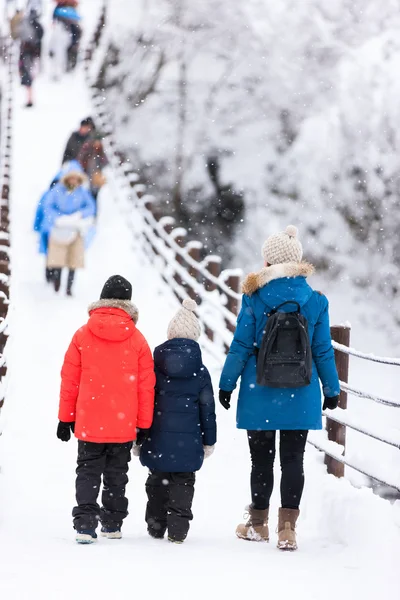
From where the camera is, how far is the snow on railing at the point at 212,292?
5.69 metres

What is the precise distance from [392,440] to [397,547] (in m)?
0.63

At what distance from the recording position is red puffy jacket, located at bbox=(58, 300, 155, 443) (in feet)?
15.8

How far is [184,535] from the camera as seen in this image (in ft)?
16.2

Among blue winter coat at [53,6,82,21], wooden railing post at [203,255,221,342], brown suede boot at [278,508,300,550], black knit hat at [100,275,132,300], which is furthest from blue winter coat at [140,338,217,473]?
blue winter coat at [53,6,82,21]

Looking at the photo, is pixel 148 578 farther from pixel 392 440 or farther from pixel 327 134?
pixel 327 134

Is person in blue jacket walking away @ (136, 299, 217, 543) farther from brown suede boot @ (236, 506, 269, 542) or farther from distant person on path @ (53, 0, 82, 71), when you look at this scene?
distant person on path @ (53, 0, 82, 71)

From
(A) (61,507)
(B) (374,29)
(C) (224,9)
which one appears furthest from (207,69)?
(A) (61,507)

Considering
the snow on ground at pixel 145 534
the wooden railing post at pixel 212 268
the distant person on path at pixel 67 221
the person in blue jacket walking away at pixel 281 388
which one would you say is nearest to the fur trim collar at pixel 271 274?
the person in blue jacket walking away at pixel 281 388

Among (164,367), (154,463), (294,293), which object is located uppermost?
(294,293)

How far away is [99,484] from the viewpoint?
16.3 feet

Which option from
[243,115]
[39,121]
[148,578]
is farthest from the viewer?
[243,115]

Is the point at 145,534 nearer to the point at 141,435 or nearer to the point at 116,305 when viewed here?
the point at 141,435

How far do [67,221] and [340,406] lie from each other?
18.3 feet

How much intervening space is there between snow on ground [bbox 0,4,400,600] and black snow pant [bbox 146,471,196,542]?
0.30 ft
